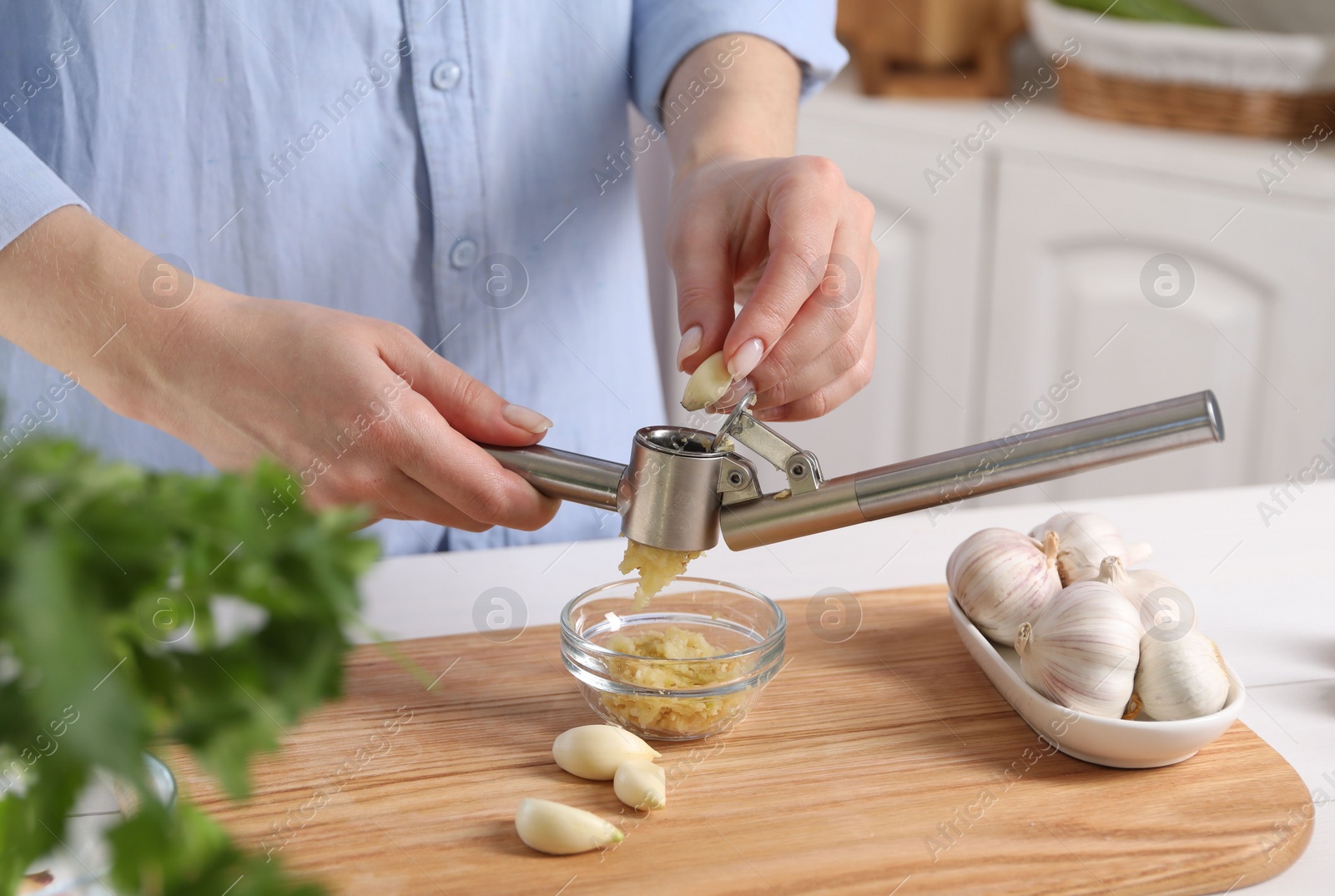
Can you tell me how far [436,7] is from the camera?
117cm

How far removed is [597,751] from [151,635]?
0.50 meters

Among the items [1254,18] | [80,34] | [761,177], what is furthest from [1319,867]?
[1254,18]

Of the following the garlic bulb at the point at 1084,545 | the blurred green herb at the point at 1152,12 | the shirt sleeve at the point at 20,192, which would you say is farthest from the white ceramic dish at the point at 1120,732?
the blurred green herb at the point at 1152,12

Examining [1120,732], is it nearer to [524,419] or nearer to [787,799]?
[787,799]

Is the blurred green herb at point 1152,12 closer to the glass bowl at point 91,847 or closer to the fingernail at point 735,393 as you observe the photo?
the fingernail at point 735,393

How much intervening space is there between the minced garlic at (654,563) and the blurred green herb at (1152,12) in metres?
1.83

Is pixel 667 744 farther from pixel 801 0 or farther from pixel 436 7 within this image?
pixel 801 0

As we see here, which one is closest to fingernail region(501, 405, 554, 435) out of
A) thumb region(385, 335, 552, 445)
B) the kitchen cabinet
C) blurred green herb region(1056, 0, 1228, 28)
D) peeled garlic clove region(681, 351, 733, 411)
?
thumb region(385, 335, 552, 445)

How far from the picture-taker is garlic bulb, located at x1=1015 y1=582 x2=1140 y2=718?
32.1 inches

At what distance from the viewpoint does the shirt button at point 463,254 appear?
1235mm

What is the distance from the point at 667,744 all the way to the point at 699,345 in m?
0.31

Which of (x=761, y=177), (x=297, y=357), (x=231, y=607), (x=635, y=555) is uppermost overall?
(x=761, y=177)

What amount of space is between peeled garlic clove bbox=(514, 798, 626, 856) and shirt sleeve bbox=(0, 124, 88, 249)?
60 centimetres

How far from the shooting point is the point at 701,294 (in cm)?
99
